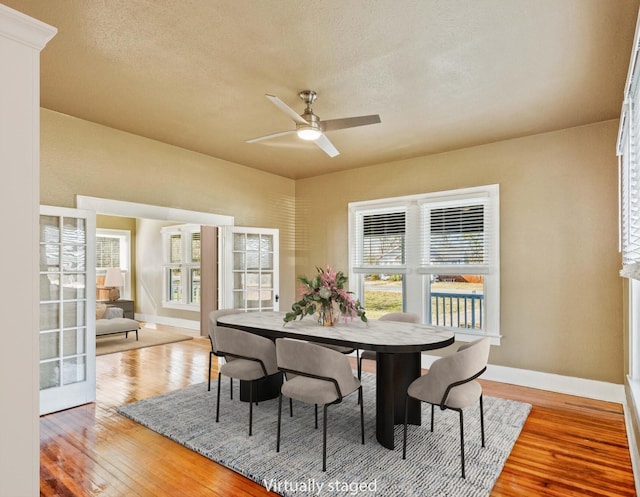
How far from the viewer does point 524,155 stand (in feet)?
13.7

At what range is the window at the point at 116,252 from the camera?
29.1 feet

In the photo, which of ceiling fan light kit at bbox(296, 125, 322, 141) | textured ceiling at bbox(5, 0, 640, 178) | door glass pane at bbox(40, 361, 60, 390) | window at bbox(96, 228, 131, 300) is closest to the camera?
textured ceiling at bbox(5, 0, 640, 178)

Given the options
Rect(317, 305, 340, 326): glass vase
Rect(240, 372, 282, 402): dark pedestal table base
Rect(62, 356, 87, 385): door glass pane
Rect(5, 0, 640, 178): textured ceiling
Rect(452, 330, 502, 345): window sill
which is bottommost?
Rect(240, 372, 282, 402): dark pedestal table base

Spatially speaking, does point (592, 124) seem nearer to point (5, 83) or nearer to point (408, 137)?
point (408, 137)

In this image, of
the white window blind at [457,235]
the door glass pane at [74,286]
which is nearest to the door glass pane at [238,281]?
the door glass pane at [74,286]

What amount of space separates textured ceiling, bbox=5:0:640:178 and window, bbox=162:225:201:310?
3.97 m

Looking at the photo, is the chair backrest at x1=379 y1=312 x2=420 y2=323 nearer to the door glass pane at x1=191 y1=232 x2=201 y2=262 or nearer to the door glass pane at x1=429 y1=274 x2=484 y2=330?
the door glass pane at x1=429 y1=274 x2=484 y2=330

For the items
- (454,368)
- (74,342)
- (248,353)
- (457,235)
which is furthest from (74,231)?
(457,235)

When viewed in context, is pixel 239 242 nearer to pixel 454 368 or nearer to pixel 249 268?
pixel 249 268

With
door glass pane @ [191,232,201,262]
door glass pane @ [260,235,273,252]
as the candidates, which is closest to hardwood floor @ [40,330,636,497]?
door glass pane @ [260,235,273,252]

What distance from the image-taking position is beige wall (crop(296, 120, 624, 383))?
12.2 feet

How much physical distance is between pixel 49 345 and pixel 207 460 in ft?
6.54

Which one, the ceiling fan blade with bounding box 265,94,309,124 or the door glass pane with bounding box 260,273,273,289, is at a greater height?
the ceiling fan blade with bounding box 265,94,309,124

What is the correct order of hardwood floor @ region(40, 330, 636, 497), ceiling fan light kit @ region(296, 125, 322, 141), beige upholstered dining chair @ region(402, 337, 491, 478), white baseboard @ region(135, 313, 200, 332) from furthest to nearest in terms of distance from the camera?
white baseboard @ region(135, 313, 200, 332) < ceiling fan light kit @ region(296, 125, 322, 141) < beige upholstered dining chair @ region(402, 337, 491, 478) < hardwood floor @ region(40, 330, 636, 497)
